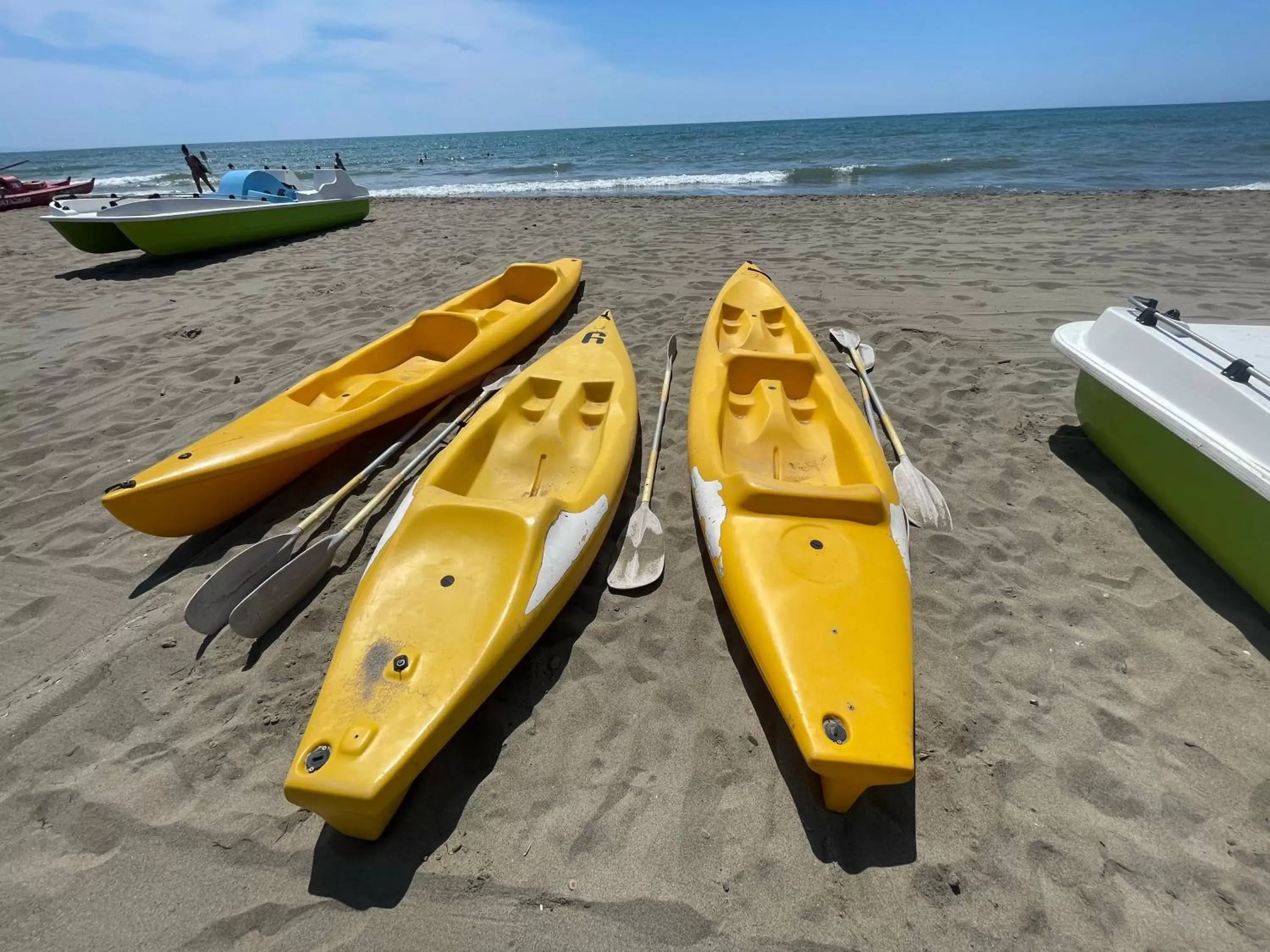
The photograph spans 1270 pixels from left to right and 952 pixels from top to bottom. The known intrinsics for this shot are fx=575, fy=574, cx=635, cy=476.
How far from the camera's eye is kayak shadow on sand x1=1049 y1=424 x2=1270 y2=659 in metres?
2.56

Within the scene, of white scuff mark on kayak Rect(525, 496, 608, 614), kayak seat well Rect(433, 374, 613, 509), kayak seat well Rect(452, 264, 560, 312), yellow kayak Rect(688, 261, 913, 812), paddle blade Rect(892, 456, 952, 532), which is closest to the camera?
yellow kayak Rect(688, 261, 913, 812)

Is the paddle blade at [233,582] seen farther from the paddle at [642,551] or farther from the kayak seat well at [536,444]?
the paddle at [642,551]

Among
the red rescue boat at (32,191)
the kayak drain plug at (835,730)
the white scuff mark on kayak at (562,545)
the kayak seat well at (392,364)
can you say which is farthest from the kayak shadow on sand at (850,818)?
the red rescue boat at (32,191)

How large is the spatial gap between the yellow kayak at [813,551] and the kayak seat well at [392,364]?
7.15 feet

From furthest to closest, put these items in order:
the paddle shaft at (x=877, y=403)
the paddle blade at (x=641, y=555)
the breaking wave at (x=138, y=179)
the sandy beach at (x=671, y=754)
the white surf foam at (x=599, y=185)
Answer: the breaking wave at (x=138, y=179), the white surf foam at (x=599, y=185), the paddle shaft at (x=877, y=403), the paddle blade at (x=641, y=555), the sandy beach at (x=671, y=754)

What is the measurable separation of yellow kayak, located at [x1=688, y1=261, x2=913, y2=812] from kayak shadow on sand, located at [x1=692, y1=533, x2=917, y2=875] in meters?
0.07

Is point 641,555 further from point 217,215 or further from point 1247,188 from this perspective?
point 1247,188

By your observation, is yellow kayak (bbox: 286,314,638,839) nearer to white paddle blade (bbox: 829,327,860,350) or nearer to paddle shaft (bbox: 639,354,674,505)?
paddle shaft (bbox: 639,354,674,505)

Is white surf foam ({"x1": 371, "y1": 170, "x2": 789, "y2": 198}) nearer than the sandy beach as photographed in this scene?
No

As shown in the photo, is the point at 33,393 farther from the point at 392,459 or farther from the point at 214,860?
the point at 214,860

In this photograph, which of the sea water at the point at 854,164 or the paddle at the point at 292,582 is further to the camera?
the sea water at the point at 854,164

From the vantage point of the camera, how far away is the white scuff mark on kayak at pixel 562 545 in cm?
244

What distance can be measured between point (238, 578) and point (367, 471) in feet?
3.29

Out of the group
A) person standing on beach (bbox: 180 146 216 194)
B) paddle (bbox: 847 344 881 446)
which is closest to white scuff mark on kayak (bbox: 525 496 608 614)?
paddle (bbox: 847 344 881 446)
